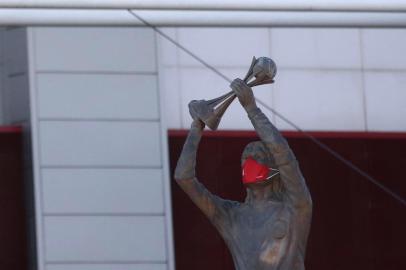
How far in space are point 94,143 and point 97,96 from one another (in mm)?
429

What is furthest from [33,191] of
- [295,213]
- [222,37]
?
[295,213]

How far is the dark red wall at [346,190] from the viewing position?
69.7 ft

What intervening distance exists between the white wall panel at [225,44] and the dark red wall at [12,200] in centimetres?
177

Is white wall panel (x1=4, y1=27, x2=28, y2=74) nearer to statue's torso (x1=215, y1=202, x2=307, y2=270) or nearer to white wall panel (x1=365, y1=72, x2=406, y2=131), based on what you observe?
white wall panel (x1=365, y1=72, x2=406, y2=131)

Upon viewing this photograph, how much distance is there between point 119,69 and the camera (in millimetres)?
20859

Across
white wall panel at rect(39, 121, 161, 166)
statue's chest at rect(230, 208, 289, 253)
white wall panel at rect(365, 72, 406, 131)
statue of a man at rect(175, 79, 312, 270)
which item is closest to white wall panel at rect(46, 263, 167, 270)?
white wall panel at rect(39, 121, 161, 166)

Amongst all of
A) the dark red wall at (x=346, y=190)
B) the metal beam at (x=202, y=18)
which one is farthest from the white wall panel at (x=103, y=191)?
the metal beam at (x=202, y=18)

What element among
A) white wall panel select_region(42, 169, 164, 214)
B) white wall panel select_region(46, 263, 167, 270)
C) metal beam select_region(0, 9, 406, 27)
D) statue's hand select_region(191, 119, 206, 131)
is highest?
metal beam select_region(0, 9, 406, 27)

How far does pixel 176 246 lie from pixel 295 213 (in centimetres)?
606

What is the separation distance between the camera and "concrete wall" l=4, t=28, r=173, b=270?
20.5 m

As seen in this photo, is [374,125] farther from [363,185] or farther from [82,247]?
[82,247]

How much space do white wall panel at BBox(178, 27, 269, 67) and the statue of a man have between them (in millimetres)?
6076

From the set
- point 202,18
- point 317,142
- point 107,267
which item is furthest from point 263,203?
point 317,142

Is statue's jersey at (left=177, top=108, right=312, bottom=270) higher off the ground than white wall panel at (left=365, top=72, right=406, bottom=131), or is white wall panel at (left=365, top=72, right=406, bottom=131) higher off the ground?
white wall panel at (left=365, top=72, right=406, bottom=131)
